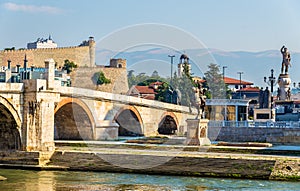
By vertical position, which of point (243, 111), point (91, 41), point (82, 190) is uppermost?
point (91, 41)

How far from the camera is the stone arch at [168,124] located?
212ft

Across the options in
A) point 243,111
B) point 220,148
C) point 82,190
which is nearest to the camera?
point 82,190

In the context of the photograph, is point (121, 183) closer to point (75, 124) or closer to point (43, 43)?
point (75, 124)

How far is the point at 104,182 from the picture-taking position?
1316 inches

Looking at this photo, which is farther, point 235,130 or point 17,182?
point 235,130

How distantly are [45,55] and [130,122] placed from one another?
120ft

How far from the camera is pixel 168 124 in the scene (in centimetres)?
6712

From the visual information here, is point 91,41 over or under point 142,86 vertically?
over

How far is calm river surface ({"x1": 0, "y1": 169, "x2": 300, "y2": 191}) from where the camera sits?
3167 cm

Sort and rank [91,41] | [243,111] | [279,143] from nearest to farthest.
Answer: [279,143]
[243,111]
[91,41]

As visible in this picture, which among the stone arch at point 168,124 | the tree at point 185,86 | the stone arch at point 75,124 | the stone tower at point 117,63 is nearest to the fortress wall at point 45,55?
the stone tower at point 117,63

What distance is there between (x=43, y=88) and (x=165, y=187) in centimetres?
1288

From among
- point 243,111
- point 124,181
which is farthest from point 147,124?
point 124,181

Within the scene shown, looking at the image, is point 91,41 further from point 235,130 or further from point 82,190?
point 82,190
